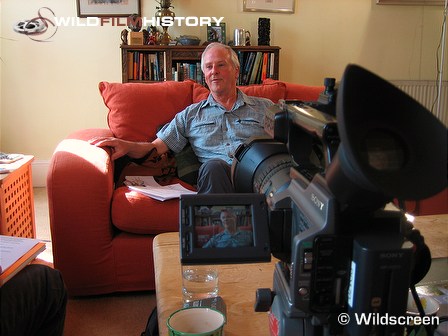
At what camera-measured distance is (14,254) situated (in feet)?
3.89

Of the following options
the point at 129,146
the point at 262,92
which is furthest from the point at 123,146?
the point at 262,92

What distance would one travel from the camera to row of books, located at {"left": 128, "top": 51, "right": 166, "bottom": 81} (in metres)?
3.24

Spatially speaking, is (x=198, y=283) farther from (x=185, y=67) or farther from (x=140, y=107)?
(x=185, y=67)

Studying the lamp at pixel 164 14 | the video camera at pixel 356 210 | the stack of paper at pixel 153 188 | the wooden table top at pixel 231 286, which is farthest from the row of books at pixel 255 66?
the video camera at pixel 356 210

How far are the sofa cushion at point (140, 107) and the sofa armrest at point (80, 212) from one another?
438mm

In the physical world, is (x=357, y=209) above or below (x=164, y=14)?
below

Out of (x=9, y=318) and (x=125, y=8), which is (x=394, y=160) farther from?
(x=125, y=8)

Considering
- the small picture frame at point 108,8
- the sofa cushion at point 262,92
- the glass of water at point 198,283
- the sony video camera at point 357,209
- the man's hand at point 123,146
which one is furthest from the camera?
the small picture frame at point 108,8

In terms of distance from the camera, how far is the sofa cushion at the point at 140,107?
2.26 metres

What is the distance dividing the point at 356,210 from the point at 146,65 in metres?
2.92

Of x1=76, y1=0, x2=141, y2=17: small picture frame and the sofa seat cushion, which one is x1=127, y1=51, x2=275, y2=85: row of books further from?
the sofa seat cushion

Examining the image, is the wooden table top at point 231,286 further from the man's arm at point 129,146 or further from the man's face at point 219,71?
the man's face at point 219,71

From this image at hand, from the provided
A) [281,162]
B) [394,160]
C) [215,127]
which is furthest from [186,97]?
[394,160]

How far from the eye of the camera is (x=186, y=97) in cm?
238
